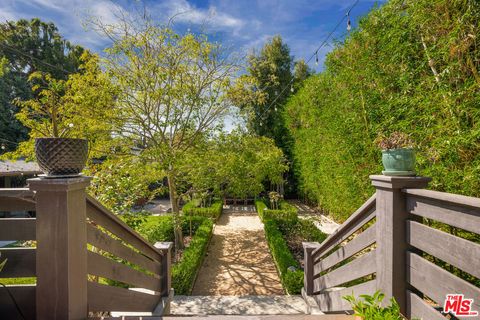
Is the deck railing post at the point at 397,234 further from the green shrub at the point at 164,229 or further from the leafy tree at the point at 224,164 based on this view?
the leafy tree at the point at 224,164

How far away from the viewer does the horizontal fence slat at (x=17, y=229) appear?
4.25ft

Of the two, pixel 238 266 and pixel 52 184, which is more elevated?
pixel 52 184

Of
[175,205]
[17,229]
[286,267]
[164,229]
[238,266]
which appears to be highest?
[17,229]

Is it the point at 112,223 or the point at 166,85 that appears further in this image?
the point at 166,85

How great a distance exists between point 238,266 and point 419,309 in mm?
4544

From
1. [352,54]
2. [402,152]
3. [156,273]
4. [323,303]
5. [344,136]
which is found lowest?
[323,303]

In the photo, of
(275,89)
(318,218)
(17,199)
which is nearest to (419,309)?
(17,199)

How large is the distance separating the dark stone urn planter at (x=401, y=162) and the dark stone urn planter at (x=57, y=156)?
1807 mm

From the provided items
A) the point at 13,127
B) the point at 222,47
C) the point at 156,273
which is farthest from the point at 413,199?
the point at 13,127

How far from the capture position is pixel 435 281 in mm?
1232

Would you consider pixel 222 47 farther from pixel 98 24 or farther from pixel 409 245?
pixel 409 245

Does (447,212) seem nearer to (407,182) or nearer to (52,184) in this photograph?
(407,182)

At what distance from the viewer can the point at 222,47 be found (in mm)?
5594

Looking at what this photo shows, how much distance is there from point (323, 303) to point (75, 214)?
240 cm
